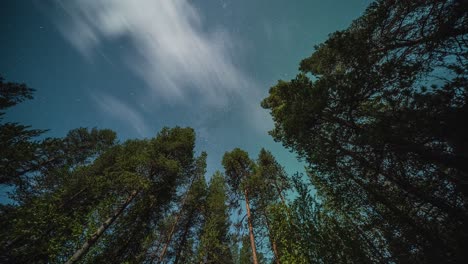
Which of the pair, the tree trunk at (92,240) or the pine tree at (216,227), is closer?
the tree trunk at (92,240)

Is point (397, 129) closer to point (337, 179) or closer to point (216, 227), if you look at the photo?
point (337, 179)

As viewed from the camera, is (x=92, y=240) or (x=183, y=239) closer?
(x=92, y=240)

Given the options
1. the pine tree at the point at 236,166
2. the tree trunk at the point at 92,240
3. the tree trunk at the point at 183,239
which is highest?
the pine tree at the point at 236,166

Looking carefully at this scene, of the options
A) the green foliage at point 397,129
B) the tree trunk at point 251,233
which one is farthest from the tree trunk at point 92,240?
the green foliage at point 397,129

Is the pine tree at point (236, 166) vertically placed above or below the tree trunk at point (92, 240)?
above

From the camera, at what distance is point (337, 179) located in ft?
23.8

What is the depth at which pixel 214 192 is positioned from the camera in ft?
49.2

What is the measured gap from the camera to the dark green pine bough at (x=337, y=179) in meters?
4.89

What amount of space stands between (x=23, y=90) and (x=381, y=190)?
69.1ft

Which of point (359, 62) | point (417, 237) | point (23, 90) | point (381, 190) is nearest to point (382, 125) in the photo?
point (359, 62)

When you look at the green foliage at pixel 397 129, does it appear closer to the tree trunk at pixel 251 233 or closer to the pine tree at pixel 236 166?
the tree trunk at pixel 251 233

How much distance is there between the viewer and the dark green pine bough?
4.89 meters

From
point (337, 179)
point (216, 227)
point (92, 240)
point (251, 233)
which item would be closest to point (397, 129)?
point (337, 179)

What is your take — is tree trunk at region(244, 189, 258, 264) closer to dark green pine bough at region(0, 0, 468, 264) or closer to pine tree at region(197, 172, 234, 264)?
dark green pine bough at region(0, 0, 468, 264)
